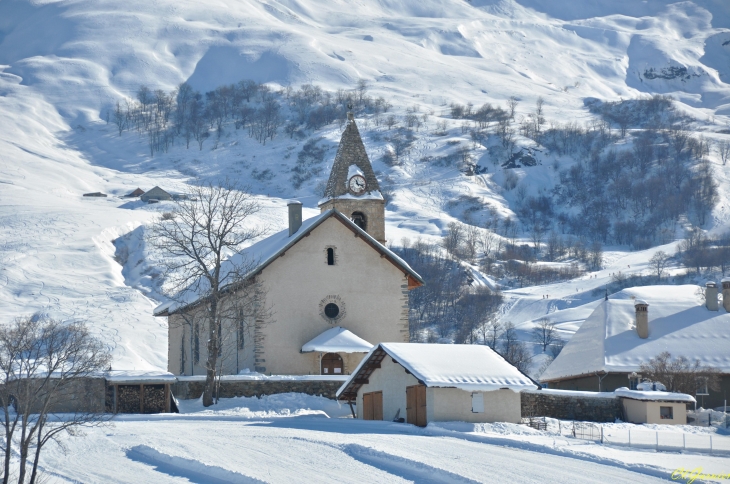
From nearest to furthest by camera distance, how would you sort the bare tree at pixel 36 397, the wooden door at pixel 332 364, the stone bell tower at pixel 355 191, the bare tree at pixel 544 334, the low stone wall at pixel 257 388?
1. the bare tree at pixel 36 397
2. the low stone wall at pixel 257 388
3. the wooden door at pixel 332 364
4. the stone bell tower at pixel 355 191
5. the bare tree at pixel 544 334

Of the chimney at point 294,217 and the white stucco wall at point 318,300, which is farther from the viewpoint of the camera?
the chimney at point 294,217

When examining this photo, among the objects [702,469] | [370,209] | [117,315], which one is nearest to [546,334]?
[117,315]

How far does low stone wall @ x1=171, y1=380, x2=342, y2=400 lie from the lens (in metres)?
47.5

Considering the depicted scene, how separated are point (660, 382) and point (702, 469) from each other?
929 inches

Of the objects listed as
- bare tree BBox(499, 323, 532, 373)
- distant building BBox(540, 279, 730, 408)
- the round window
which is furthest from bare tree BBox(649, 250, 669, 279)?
the round window

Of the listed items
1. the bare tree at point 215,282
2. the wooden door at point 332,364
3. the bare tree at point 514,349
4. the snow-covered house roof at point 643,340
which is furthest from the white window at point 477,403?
the bare tree at point 514,349

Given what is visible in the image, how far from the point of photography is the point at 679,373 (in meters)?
54.4

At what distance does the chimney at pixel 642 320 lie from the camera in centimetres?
6269

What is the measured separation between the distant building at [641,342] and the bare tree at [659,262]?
105m

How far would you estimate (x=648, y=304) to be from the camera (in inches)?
2574

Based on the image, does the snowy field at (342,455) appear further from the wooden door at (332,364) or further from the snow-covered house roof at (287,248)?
the snow-covered house roof at (287,248)

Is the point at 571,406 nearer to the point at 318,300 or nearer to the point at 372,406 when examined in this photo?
the point at 372,406

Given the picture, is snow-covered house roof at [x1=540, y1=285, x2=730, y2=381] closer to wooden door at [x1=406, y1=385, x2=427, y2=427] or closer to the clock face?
the clock face

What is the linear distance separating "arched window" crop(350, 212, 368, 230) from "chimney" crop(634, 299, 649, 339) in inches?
606
